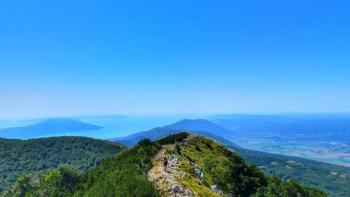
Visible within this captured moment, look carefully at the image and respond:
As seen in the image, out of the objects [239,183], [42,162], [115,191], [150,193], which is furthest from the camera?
[42,162]

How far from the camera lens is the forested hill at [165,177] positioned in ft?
131

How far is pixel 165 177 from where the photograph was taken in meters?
44.3

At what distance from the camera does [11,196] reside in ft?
291

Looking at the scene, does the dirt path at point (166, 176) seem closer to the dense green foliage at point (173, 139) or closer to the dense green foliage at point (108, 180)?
the dense green foliage at point (108, 180)

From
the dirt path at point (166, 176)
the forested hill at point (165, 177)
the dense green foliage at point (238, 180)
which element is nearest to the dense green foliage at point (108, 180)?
the forested hill at point (165, 177)

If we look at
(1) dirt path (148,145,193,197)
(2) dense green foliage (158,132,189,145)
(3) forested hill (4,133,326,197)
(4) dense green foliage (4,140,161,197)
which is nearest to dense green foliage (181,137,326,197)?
(3) forested hill (4,133,326,197)

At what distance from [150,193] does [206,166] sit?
39.5 meters

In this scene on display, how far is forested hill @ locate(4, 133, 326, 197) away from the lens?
4000 cm

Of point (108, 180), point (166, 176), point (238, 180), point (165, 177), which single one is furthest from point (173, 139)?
point (108, 180)

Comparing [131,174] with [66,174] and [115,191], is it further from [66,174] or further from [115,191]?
[66,174]

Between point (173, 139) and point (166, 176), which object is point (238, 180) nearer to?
point (173, 139)

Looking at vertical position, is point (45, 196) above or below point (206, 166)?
below

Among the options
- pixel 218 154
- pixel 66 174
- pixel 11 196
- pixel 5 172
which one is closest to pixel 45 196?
pixel 66 174

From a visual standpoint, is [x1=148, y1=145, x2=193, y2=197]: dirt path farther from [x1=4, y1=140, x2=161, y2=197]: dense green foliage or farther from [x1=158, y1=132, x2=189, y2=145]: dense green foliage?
[x1=158, y1=132, x2=189, y2=145]: dense green foliage
